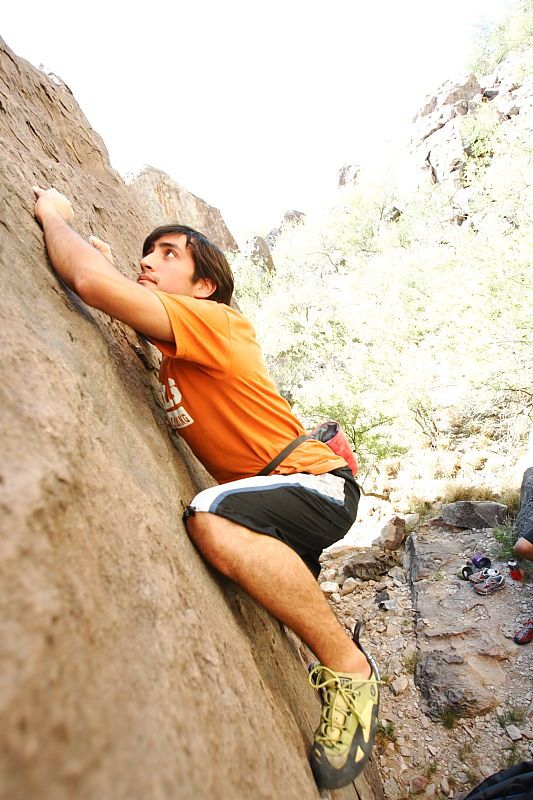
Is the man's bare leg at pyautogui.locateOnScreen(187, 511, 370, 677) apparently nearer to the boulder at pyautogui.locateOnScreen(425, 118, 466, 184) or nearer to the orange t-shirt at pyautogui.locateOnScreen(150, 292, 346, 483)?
A: the orange t-shirt at pyautogui.locateOnScreen(150, 292, 346, 483)

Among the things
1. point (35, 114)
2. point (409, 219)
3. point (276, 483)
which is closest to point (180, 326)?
point (276, 483)

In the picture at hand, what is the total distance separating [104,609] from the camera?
34.0 inches

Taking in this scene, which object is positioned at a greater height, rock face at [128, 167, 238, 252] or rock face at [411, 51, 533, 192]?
rock face at [411, 51, 533, 192]

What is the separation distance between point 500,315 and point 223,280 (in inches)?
349

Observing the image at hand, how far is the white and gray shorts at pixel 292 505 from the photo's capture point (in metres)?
1.72

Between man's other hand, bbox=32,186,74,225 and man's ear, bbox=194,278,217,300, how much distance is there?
2.30 ft

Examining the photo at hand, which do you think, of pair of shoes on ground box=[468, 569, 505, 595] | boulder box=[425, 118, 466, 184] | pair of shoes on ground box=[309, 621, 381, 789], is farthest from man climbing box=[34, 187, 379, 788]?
boulder box=[425, 118, 466, 184]

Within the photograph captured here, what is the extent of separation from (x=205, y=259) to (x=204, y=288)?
15cm

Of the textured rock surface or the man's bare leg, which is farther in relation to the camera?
the textured rock surface

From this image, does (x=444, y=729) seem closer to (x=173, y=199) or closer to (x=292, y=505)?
(x=292, y=505)

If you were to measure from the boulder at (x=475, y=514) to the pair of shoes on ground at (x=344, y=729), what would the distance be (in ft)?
19.2

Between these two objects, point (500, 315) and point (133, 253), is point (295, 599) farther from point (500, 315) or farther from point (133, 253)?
point (500, 315)

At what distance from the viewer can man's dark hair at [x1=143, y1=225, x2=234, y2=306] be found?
227 cm

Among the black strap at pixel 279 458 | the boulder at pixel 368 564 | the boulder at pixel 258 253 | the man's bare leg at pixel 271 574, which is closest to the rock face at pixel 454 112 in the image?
the boulder at pixel 258 253
